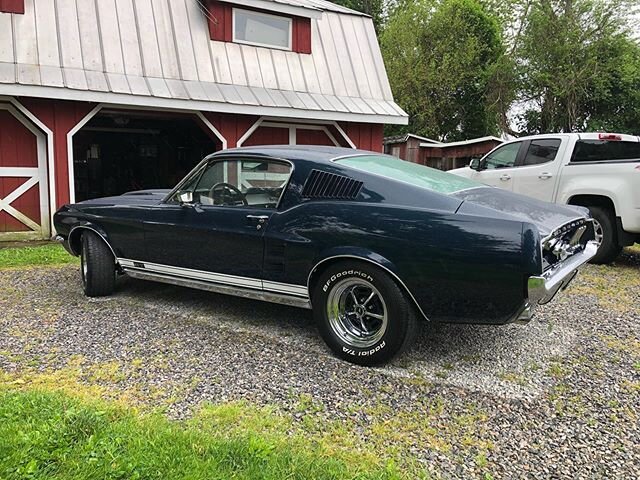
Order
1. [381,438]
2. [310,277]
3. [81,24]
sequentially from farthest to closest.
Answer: [81,24] → [310,277] → [381,438]

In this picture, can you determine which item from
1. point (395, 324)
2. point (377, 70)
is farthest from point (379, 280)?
point (377, 70)

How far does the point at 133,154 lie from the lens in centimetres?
1519

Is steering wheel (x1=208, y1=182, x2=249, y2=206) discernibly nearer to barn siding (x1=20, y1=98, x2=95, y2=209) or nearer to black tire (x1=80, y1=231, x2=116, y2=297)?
black tire (x1=80, y1=231, x2=116, y2=297)

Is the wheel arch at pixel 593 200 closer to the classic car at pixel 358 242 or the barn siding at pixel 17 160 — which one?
the classic car at pixel 358 242

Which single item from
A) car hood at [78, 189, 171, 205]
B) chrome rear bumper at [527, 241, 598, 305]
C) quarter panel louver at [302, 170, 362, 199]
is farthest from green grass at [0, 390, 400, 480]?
car hood at [78, 189, 171, 205]

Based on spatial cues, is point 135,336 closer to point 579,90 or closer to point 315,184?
point 315,184

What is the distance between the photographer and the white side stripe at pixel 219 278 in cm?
412

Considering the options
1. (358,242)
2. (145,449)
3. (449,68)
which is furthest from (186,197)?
(449,68)

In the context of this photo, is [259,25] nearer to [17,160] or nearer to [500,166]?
[17,160]

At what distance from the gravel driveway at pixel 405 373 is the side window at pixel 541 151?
316cm

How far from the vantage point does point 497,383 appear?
11.8 ft

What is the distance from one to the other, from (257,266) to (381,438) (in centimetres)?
182

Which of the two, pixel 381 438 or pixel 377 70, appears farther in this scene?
pixel 377 70

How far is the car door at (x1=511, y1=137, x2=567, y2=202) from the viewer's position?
7.91m
